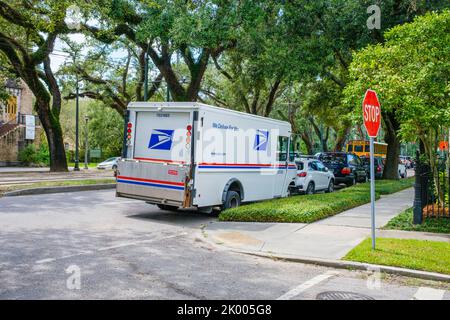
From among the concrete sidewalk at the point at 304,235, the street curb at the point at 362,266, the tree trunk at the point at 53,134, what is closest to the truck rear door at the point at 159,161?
the concrete sidewalk at the point at 304,235

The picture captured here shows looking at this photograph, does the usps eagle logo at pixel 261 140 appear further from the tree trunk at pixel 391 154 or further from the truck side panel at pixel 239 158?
the tree trunk at pixel 391 154

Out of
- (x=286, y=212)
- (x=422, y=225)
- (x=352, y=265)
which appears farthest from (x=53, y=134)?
(x=352, y=265)

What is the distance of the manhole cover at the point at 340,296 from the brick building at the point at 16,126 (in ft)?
140

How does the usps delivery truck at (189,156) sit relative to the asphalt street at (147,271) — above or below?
above

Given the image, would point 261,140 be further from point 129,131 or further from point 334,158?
point 334,158

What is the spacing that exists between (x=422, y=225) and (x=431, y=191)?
217 cm

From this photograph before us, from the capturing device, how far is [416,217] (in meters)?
10.6

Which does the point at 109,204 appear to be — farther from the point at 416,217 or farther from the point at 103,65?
the point at 103,65

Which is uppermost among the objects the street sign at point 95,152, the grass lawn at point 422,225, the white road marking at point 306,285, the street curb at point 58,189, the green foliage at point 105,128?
the green foliage at point 105,128

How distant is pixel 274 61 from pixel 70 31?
998 cm

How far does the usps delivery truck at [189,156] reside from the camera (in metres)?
11.2

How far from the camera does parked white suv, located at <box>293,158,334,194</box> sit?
1789 cm

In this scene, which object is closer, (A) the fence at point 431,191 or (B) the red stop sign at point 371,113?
(B) the red stop sign at point 371,113
